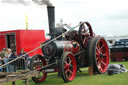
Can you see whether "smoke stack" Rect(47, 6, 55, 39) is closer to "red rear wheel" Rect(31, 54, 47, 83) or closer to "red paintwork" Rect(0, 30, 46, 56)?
"red rear wheel" Rect(31, 54, 47, 83)

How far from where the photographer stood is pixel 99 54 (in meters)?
9.38

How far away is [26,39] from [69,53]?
680 centimetres

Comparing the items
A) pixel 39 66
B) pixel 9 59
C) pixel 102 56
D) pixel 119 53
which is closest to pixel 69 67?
pixel 39 66

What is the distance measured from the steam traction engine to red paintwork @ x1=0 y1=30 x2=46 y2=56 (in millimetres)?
5039

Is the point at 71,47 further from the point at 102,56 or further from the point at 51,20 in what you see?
the point at 102,56

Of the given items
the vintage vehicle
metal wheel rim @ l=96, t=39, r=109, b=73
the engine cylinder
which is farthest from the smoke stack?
the vintage vehicle

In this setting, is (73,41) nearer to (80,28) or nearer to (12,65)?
(80,28)

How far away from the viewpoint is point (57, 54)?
803 centimetres

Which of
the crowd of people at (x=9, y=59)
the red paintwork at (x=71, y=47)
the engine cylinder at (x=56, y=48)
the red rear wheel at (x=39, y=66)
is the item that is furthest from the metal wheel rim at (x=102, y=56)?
the crowd of people at (x=9, y=59)

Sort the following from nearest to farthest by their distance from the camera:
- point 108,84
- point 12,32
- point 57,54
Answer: point 108,84
point 57,54
point 12,32

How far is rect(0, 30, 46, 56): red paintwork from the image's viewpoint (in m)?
14.0

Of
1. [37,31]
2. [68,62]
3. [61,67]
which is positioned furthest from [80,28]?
[37,31]

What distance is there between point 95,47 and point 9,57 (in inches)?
171

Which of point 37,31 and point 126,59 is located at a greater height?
point 37,31
